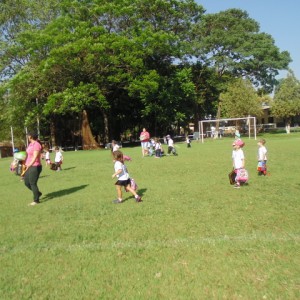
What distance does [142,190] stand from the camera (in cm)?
1071

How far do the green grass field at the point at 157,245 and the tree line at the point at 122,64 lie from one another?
25448 mm

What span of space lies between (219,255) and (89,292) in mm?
1760

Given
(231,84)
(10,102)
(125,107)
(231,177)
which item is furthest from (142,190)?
(231,84)

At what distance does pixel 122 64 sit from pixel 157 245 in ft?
104

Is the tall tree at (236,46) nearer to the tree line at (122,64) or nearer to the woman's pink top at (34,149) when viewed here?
the tree line at (122,64)

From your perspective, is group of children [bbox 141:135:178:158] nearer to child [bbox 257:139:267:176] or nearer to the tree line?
child [bbox 257:139:267:176]

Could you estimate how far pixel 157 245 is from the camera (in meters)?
5.54

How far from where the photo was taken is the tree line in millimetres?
34250

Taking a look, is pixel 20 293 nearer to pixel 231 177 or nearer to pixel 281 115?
pixel 231 177

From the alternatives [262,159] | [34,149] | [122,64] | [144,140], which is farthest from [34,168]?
[122,64]

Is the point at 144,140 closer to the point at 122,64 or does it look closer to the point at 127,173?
the point at 127,173

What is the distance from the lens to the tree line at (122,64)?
3425cm

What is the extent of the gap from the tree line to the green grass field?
25.4 metres

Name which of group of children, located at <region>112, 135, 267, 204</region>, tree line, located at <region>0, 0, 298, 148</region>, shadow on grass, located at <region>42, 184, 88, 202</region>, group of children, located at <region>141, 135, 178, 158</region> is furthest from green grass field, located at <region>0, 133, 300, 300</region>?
tree line, located at <region>0, 0, 298, 148</region>
